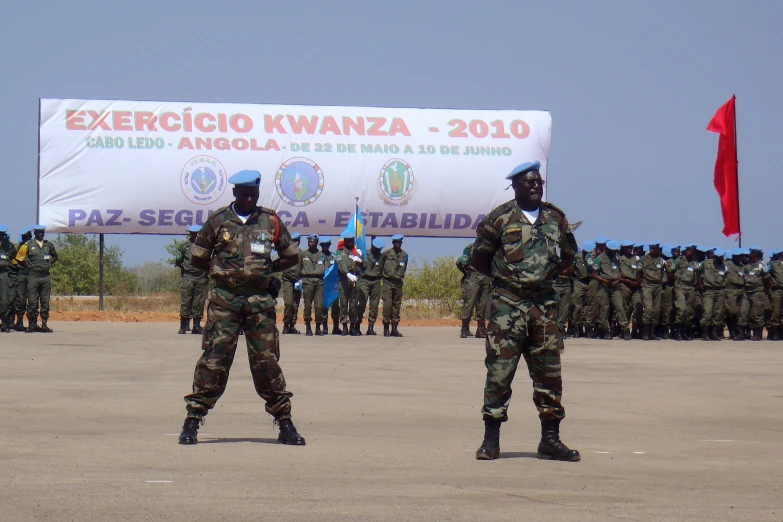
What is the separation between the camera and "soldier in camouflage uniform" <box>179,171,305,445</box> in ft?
27.7

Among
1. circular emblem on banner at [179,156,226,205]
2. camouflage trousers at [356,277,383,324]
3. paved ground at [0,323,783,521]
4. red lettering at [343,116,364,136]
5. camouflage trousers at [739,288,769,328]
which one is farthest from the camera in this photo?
red lettering at [343,116,364,136]

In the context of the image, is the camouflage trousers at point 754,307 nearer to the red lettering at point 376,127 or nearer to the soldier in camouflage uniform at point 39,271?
the red lettering at point 376,127

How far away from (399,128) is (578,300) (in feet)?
21.4

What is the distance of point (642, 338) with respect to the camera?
2534 cm

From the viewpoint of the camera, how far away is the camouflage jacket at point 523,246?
305 inches

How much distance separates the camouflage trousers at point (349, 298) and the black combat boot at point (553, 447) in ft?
54.8

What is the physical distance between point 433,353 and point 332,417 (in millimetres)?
8606

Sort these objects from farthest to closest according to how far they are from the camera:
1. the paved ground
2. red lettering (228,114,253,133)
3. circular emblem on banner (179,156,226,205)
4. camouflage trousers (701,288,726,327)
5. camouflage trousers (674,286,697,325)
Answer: red lettering (228,114,253,133) < circular emblem on banner (179,156,226,205) < camouflage trousers (701,288,726,327) < camouflage trousers (674,286,697,325) < the paved ground

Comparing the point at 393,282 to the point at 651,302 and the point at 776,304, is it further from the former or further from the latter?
the point at 776,304

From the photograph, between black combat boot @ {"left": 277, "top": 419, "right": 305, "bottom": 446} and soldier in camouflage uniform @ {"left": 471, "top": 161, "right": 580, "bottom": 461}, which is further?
black combat boot @ {"left": 277, "top": 419, "right": 305, "bottom": 446}

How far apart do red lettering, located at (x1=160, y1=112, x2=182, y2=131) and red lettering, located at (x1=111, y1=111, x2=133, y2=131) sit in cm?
71

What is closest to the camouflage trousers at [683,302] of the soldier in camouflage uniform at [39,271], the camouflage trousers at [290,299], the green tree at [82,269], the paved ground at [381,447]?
the camouflage trousers at [290,299]

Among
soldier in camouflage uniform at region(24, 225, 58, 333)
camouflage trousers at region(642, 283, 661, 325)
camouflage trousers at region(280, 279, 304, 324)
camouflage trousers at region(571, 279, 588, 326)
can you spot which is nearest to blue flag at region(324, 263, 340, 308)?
camouflage trousers at region(280, 279, 304, 324)

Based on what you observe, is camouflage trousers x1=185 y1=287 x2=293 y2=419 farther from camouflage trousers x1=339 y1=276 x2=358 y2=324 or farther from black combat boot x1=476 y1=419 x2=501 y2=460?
camouflage trousers x1=339 y1=276 x2=358 y2=324
